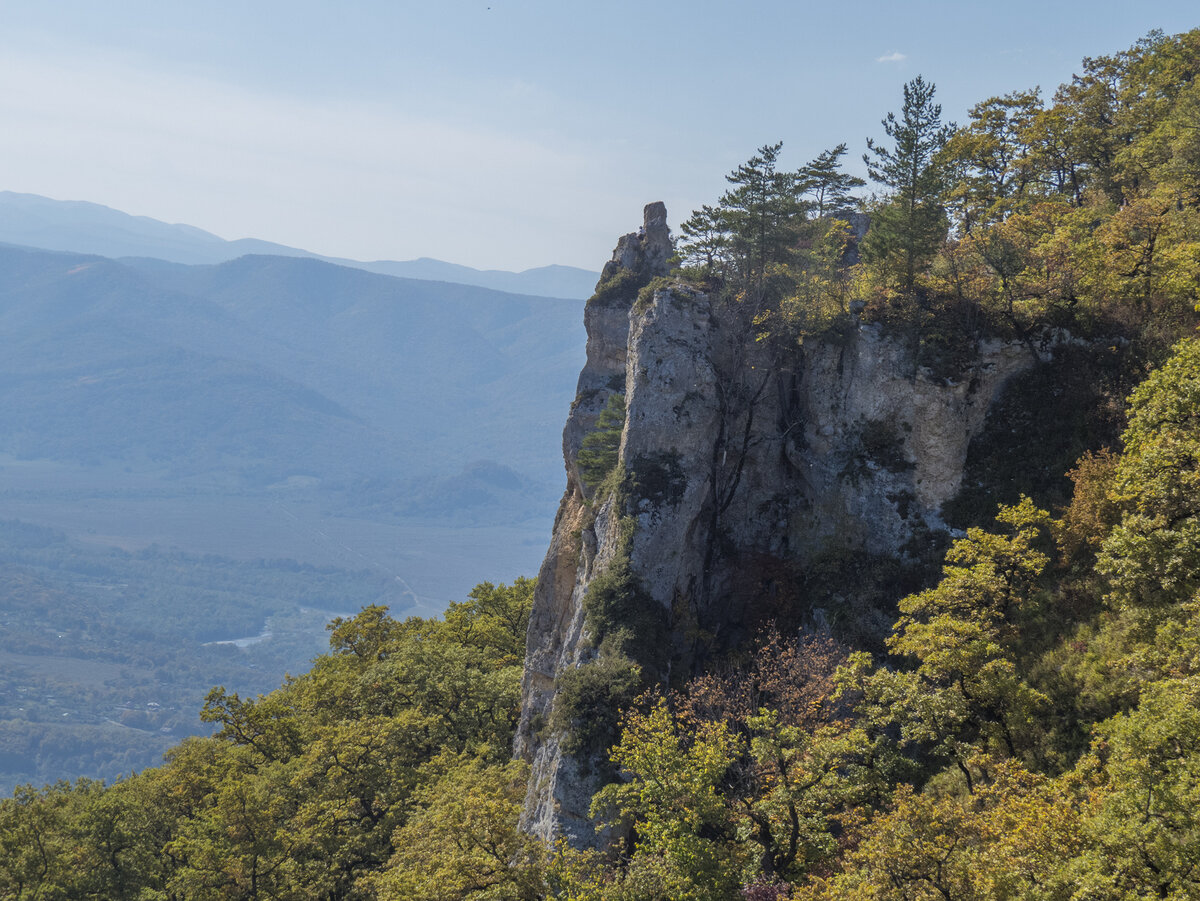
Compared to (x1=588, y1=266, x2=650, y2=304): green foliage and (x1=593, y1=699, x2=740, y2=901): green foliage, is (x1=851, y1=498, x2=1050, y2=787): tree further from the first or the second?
(x1=588, y1=266, x2=650, y2=304): green foliage

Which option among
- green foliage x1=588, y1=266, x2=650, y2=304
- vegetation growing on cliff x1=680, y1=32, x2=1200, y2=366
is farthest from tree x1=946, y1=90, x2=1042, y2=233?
green foliage x1=588, y1=266, x2=650, y2=304

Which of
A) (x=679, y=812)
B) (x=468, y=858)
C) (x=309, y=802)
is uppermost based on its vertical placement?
(x=679, y=812)

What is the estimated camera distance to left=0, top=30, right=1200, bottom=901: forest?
67.2ft

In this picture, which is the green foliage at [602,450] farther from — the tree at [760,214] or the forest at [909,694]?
the tree at [760,214]

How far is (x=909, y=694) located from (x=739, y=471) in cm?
2246

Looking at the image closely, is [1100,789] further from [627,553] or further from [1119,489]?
[627,553]

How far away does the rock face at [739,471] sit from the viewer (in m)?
40.9

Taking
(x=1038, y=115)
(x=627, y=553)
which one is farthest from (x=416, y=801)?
(x=1038, y=115)

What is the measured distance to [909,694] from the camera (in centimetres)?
2650

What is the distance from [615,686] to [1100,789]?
871 inches

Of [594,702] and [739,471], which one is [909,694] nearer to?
[594,702]

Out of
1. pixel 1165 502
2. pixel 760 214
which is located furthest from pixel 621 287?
pixel 1165 502

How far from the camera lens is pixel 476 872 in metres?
25.2

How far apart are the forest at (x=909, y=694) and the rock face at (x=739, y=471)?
5.39ft
